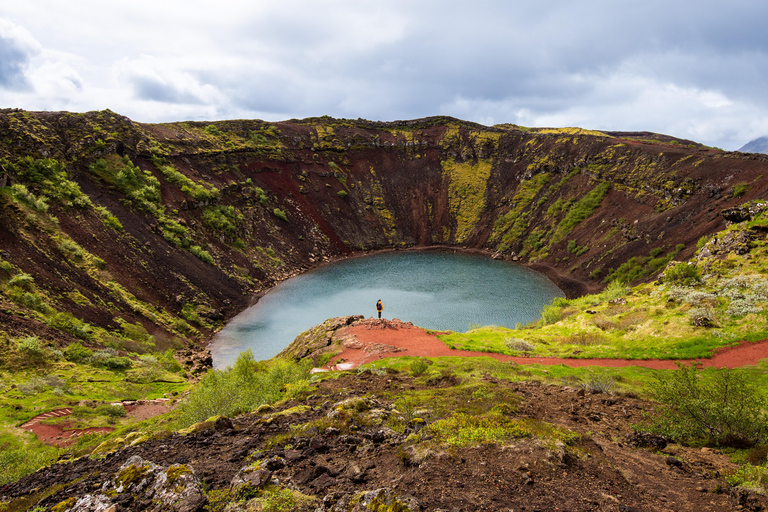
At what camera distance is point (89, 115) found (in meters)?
54.2

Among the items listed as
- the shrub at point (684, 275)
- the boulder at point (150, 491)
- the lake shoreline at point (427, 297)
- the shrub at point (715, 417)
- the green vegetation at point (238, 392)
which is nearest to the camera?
the boulder at point (150, 491)

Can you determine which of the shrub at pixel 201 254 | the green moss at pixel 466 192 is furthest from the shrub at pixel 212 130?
the green moss at pixel 466 192

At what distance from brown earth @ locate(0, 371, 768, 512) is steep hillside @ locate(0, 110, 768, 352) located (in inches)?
909

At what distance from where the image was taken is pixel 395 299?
47969 mm

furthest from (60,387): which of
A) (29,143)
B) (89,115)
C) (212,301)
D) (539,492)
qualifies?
(89,115)

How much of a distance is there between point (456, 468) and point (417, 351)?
19004 mm

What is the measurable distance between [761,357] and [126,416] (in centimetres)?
3390

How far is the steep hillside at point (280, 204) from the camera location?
36.1m

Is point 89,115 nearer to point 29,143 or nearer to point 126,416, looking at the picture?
point 29,143

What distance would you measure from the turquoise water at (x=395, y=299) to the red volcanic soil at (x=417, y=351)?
31.9ft

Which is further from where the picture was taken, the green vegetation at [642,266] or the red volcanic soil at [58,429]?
the green vegetation at [642,266]

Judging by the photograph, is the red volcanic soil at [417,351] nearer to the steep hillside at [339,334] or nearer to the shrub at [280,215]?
the steep hillside at [339,334]

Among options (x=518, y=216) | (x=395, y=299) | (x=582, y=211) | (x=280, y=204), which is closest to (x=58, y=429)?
(x=395, y=299)

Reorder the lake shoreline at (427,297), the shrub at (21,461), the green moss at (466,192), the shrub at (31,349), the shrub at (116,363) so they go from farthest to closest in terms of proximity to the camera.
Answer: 1. the green moss at (466,192)
2. the lake shoreline at (427,297)
3. the shrub at (116,363)
4. the shrub at (31,349)
5. the shrub at (21,461)
